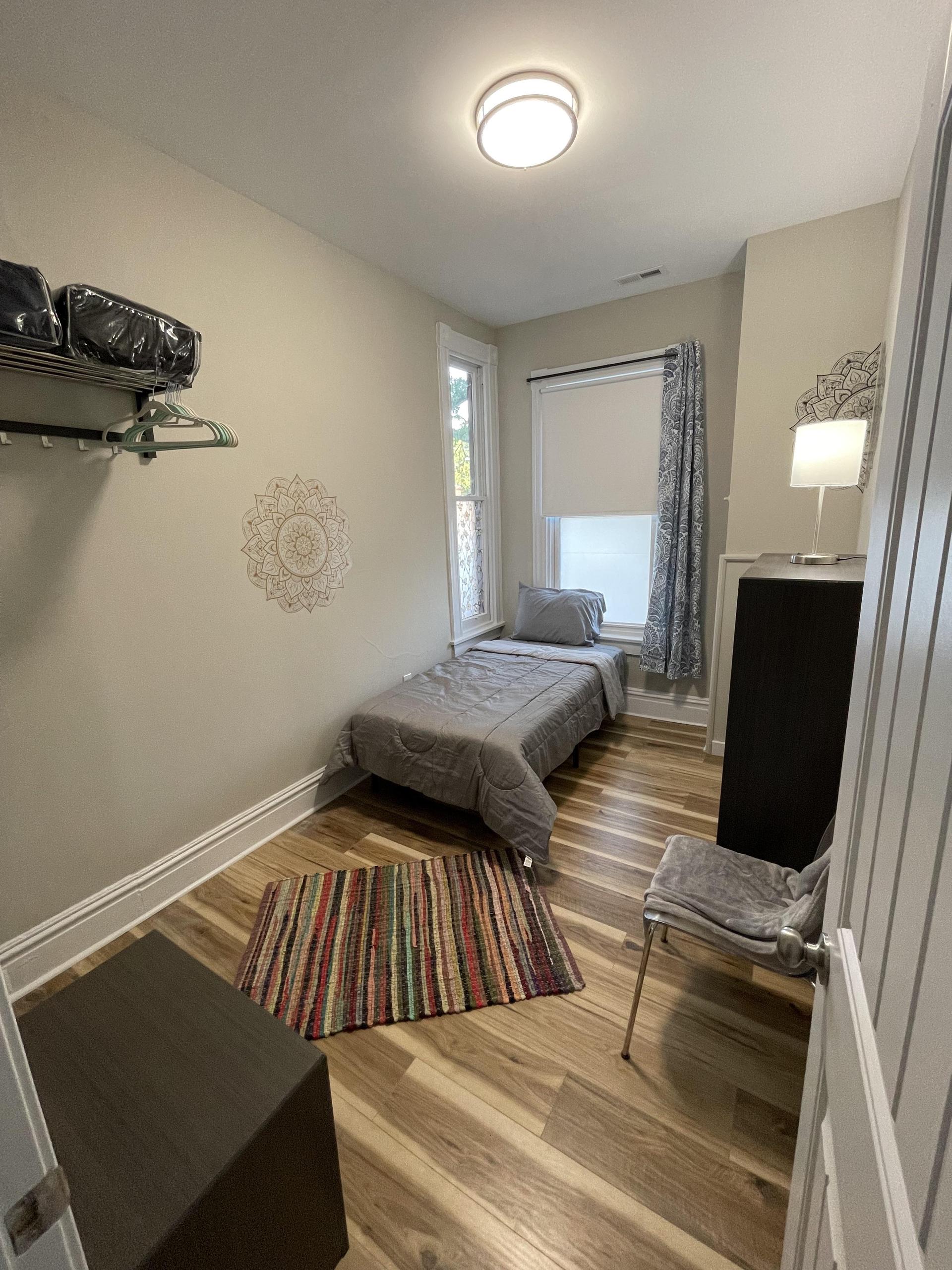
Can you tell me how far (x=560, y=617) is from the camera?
357 centimetres

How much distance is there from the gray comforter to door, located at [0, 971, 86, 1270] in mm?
1794

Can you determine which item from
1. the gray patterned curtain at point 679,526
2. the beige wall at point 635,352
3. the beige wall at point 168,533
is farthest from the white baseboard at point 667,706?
the beige wall at point 168,533

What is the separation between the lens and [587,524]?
12.3ft

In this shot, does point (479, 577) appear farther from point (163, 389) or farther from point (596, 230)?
point (163, 389)

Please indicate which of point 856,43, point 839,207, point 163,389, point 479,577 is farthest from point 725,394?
point 163,389

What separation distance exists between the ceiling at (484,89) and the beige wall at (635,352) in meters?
0.59

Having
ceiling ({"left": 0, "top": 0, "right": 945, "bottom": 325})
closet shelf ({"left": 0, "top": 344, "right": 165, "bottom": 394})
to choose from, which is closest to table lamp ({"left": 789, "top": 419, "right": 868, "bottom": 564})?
ceiling ({"left": 0, "top": 0, "right": 945, "bottom": 325})

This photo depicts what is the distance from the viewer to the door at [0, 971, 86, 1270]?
0.38 metres

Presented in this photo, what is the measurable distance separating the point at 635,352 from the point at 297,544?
2.41m

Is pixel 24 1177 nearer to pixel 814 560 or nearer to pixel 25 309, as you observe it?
pixel 25 309

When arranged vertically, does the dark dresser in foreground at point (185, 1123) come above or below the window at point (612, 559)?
below

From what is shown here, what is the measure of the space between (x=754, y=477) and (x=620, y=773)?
69.8 inches

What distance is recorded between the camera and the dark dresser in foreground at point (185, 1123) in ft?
2.54

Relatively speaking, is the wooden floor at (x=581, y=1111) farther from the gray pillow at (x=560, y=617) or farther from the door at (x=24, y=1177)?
the gray pillow at (x=560, y=617)
